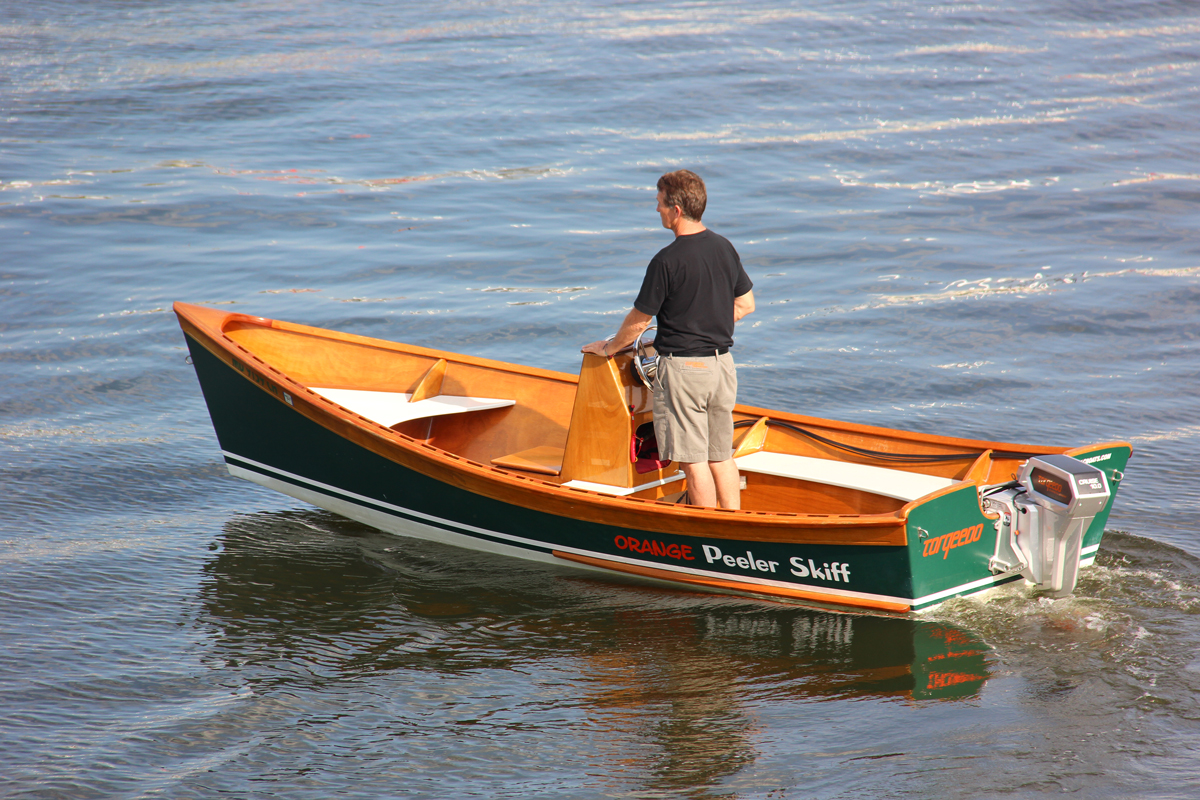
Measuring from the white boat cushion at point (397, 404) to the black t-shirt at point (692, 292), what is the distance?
1854 mm

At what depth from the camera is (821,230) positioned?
41.7 feet

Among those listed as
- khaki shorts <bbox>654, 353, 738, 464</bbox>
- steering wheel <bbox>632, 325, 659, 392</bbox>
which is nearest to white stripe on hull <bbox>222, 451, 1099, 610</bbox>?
khaki shorts <bbox>654, 353, 738, 464</bbox>

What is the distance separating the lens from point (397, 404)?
21.1ft

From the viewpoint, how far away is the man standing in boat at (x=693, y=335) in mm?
4707

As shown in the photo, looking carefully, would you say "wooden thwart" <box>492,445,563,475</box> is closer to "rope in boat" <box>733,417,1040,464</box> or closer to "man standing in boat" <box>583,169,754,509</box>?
"man standing in boat" <box>583,169,754,509</box>

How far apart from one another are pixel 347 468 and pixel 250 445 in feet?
2.61

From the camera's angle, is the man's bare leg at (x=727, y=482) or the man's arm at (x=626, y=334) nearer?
the man's arm at (x=626, y=334)

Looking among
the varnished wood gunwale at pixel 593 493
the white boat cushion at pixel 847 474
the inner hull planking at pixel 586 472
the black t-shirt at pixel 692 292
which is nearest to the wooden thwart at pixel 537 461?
the inner hull planking at pixel 586 472

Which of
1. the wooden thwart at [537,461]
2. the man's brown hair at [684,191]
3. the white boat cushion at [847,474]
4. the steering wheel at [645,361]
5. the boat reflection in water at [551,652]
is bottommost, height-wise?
the boat reflection in water at [551,652]

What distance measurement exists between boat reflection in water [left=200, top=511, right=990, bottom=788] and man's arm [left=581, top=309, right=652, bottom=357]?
4.07 feet

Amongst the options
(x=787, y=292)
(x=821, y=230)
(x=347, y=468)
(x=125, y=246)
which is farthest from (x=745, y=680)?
(x=125, y=246)

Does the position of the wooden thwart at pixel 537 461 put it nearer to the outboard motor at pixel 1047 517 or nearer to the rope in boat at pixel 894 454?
the rope in boat at pixel 894 454

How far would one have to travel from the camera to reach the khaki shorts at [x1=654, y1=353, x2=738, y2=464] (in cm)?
489

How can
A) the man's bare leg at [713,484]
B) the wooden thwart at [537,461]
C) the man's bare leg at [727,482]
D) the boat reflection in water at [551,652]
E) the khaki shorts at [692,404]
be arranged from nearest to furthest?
1. the boat reflection in water at [551,652]
2. the khaki shorts at [692,404]
3. the man's bare leg at [713,484]
4. the man's bare leg at [727,482]
5. the wooden thwart at [537,461]
